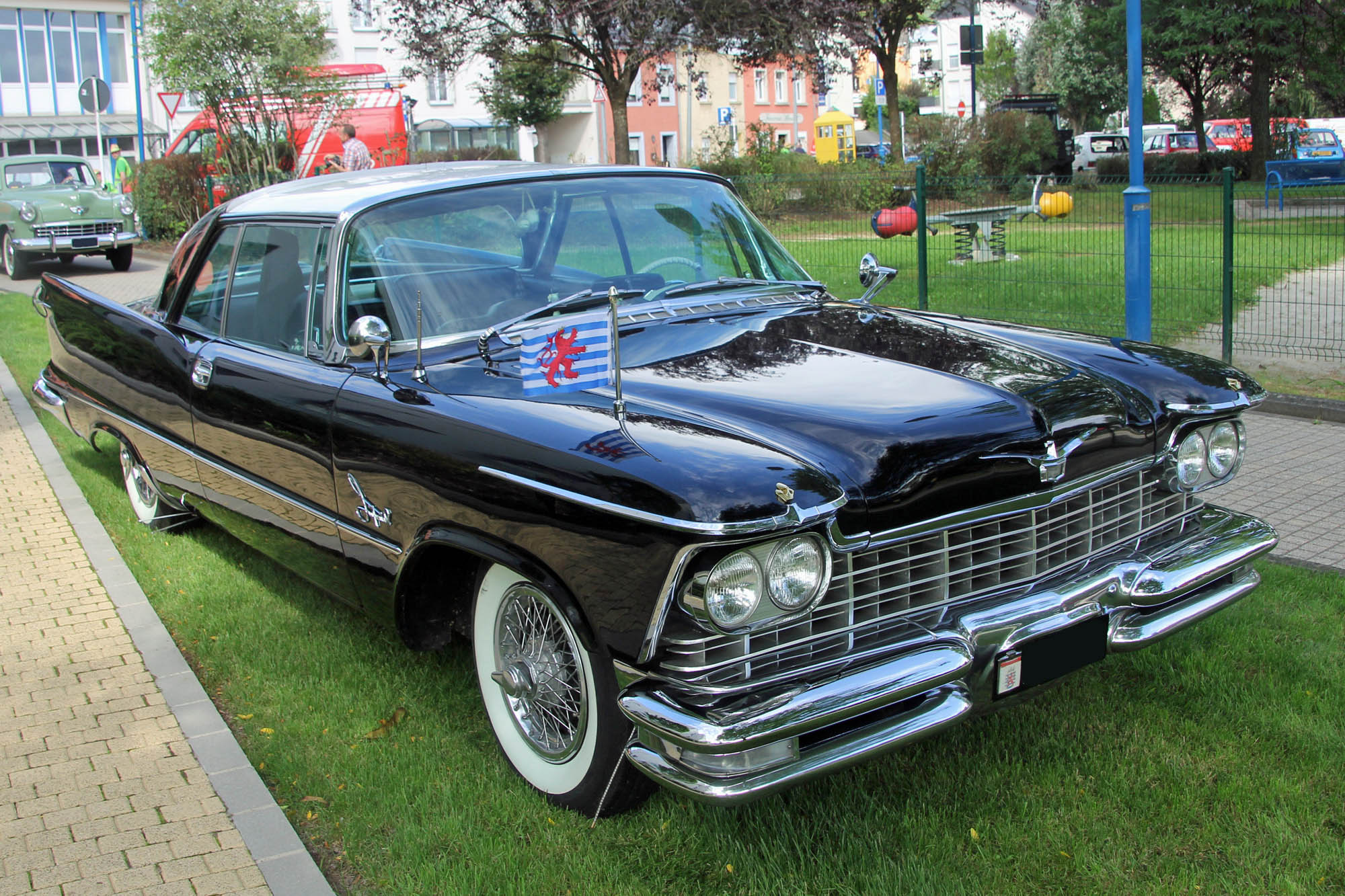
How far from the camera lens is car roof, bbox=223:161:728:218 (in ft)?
13.5

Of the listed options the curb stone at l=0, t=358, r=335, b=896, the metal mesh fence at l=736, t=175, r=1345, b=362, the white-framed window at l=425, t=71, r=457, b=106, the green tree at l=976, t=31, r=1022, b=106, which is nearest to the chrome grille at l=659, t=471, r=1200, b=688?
the curb stone at l=0, t=358, r=335, b=896

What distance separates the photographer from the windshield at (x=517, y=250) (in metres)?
3.88

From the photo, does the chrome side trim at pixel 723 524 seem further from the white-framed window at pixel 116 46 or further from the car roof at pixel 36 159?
the white-framed window at pixel 116 46

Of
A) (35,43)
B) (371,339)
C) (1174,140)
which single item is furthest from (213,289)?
(1174,140)

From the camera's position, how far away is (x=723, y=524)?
2.55 m

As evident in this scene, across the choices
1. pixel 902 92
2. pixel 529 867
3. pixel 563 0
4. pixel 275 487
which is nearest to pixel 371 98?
pixel 563 0

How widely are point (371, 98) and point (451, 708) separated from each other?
2557 cm

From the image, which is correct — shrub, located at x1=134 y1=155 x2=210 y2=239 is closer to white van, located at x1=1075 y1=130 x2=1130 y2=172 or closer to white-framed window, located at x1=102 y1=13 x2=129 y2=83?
white-framed window, located at x1=102 y1=13 x2=129 y2=83

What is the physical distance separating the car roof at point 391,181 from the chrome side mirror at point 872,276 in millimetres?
667

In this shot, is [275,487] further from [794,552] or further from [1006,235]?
[1006,235]

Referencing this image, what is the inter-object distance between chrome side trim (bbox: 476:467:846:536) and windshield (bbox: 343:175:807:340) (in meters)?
1.25

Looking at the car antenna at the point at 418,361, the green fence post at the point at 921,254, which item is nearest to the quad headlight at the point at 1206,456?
the car antenna at the point at 418,361

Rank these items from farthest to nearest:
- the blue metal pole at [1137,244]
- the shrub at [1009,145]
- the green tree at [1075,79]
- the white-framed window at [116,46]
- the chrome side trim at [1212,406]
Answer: the green tree at [1075,79]
the white-framed window at [116,46]
the shrub at [1009,145]
the blue metal pole at [1137,244]
the chrome side trim at [1212,406]

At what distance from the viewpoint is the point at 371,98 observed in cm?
2714
